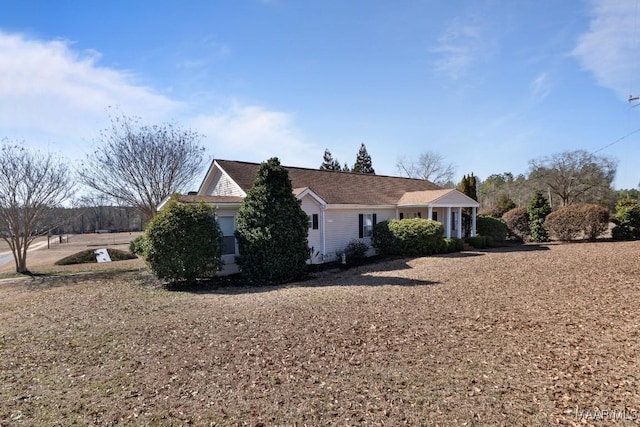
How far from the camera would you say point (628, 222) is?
62.9ft

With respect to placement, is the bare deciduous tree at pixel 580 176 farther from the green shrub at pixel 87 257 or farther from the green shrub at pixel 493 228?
the green shrub at pixel 87 257

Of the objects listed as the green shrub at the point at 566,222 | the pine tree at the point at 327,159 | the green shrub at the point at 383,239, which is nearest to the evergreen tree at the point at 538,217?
the green shrub at the point at 566,222

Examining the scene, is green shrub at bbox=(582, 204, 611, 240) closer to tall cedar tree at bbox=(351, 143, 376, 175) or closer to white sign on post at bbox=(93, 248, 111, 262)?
tall cedar tree at bbox=(351, 143, 376, 175)

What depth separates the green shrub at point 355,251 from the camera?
55.6 feet

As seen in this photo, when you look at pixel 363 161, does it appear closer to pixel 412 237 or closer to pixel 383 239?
pixel 383 239

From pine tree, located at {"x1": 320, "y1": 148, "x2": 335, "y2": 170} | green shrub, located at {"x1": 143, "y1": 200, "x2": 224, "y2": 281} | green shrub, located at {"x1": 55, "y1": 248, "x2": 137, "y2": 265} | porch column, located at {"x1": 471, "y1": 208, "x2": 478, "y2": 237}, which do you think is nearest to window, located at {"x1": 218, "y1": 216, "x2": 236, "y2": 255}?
green shrub, located at {"x1": 143, "y1": 200, "x2": 224, "y2": 281}

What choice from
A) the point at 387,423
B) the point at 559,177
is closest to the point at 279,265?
the point at 387,423

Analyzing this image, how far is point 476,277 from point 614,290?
3.43 meters

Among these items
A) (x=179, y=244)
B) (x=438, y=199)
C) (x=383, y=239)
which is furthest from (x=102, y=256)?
(x=438, y=199)

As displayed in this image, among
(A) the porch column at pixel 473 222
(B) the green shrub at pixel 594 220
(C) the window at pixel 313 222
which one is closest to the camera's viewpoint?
(C) the window at pixel 313 222

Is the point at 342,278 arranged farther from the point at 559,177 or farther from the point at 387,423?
the point at 559,177

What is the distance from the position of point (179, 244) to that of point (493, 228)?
1953 cm

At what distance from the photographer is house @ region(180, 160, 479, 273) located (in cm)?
1424

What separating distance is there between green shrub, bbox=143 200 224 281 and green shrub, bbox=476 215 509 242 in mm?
17955
